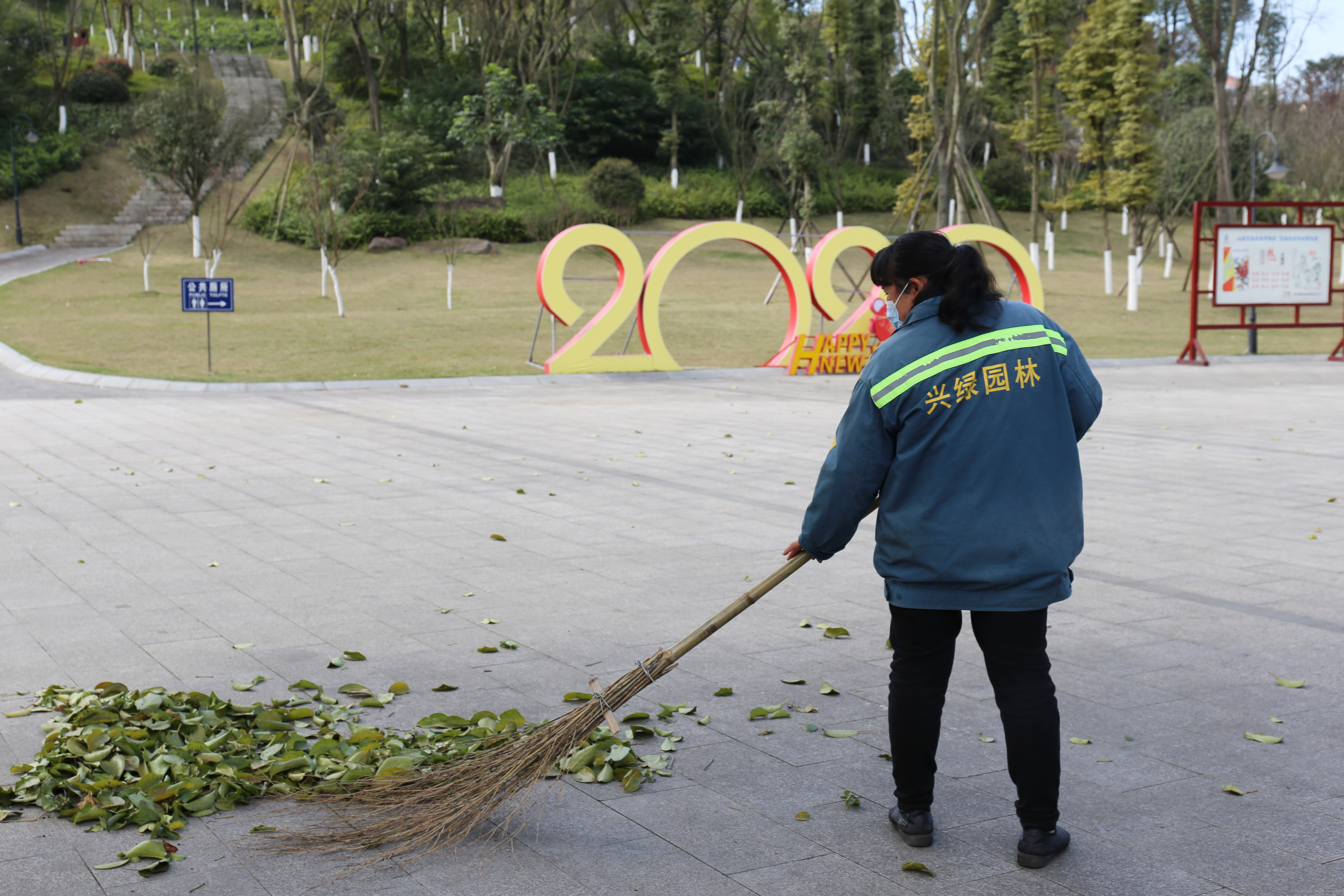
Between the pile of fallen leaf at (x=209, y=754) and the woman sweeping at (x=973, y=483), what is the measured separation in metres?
1.02

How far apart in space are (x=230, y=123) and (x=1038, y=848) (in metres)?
44.5

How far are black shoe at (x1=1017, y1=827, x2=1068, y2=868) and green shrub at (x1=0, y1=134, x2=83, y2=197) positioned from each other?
4331 centimetres

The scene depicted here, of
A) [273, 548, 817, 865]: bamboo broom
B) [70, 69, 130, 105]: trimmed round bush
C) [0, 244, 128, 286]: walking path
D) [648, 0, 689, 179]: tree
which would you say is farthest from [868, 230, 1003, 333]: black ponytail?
[70, 69, 130, 105]: trimmed round bush

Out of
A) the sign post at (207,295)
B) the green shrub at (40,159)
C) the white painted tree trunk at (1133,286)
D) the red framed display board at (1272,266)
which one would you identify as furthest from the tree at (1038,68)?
the green shrub at (40,159)

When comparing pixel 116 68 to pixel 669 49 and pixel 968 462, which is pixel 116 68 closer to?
pixel 669 49

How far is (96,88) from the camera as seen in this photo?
4725 cm

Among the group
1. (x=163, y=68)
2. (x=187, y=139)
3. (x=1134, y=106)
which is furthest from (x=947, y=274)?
(x=163, y=68)

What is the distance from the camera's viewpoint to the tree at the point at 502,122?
38.3 meters

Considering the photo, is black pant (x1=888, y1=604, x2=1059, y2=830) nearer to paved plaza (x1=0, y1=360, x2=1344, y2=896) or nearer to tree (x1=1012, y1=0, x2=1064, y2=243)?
paved plaza (x1=0, y1=360, x2=1344, y2=896)

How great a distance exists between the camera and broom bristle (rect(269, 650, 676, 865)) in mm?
2916

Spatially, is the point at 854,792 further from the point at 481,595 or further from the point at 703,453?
the point at 703,453

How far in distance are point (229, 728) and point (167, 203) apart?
4171 cm

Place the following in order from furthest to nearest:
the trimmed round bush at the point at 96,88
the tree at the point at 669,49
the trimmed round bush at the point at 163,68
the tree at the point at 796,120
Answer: the trimmed round bush at the point at 163,68 → the trimmed round bush at the point at 96,88 → the tree at the point at 669,49 → the tree at the point at 796,120

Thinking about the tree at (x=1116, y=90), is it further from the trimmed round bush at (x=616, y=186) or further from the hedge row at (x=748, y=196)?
the trimmed round bush at (x=616, y=186)
